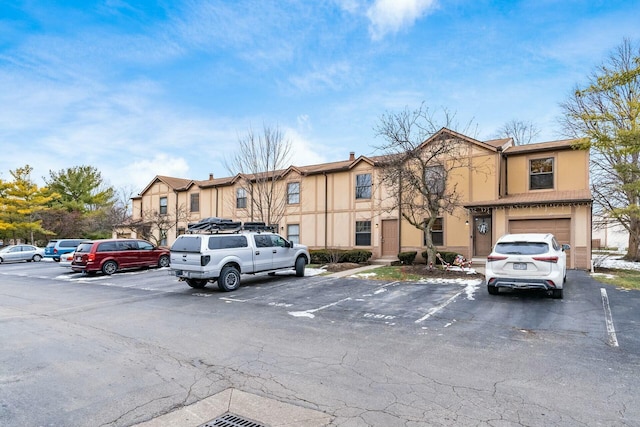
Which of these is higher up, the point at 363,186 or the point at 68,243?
the point at 363,186

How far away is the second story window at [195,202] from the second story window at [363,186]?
577 inches

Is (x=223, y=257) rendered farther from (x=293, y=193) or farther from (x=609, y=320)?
(x=293, y=193)

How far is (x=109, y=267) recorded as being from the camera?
62.1ft

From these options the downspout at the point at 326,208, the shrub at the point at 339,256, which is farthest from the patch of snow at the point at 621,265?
the downspout at the point at 326,208

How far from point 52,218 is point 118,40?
34418mm

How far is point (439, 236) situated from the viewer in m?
20.6

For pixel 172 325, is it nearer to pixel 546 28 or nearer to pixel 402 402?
pixel 402 402

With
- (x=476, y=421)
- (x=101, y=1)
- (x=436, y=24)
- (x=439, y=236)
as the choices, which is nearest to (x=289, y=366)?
(x=476, y=421)

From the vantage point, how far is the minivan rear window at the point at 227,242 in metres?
12.6

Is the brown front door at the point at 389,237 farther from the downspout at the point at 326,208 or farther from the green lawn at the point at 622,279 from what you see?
the green lawn at the point at 622,279

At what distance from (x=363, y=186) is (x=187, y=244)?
42.9 ft

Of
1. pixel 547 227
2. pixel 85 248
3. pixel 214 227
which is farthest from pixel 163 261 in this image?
pixel 547 227

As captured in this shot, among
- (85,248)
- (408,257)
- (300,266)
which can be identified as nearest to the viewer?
(300,266)

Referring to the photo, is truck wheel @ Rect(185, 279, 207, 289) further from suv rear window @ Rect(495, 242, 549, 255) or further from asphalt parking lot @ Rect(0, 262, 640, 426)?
suv rear window @ Rect(495, 242, 549, 255)
